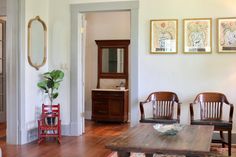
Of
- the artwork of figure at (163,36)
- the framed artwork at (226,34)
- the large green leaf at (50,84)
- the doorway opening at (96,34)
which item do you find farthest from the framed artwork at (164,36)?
the doorway opening at (96,34)

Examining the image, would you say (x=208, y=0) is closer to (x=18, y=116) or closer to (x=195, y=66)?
(x=195, y=66)

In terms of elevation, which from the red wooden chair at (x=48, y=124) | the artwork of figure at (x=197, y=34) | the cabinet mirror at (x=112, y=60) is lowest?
the red wooden chair at (x=48, y=124)

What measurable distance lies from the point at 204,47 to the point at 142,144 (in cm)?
292

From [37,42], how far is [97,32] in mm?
2662

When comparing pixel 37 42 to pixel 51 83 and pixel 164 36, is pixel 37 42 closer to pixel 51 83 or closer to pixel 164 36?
pixel 51 83

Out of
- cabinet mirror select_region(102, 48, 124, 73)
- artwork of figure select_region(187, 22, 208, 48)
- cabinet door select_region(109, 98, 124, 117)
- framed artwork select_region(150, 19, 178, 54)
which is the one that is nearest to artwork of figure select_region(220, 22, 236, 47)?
artwork of figure select_region(187, 22, 208, 48)

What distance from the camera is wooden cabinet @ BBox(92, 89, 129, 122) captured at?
7.79 meters

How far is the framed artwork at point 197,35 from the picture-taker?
18.4ft

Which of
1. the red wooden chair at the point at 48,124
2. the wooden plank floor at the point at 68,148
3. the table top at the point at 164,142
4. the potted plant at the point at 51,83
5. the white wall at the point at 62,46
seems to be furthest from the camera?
the white wall at the point at 62,46

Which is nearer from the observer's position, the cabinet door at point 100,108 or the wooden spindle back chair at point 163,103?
the wooden spindle back chair at point 163,103

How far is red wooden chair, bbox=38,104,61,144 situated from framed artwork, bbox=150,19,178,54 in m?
1.94

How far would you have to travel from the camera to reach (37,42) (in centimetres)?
593

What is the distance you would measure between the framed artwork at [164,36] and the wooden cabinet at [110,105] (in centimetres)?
220

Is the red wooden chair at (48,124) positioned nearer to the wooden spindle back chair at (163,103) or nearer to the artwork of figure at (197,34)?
the wooden spindle back chair at (163,103)
